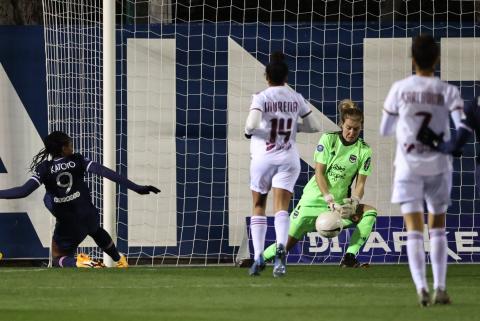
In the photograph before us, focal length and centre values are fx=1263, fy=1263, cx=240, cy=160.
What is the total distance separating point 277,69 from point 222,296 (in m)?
2.47

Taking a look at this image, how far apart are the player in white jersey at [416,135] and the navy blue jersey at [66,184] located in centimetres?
536

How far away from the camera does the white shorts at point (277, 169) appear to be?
36.2ft

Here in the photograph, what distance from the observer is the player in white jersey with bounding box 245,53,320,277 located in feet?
35.6

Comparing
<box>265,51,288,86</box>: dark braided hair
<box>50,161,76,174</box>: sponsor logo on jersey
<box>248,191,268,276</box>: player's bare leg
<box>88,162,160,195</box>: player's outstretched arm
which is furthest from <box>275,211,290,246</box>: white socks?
<box>50,161,76,174</box>: sponsor logo on jersey

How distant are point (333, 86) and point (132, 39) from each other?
238cm

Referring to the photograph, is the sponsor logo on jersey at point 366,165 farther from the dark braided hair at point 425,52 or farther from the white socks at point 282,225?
the dark braided hair at point 425,52

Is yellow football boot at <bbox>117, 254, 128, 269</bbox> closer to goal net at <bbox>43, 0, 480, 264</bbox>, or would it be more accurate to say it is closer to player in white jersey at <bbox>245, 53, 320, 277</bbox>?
goal net at <bbox>43, 0, 480, 264</bbox>

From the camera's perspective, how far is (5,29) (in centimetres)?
1452

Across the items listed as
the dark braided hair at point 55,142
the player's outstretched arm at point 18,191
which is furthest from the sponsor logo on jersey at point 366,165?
the player's outstretched arm at point 18,191

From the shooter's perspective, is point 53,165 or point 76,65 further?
point 76,65

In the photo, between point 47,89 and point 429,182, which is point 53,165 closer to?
point 47,89

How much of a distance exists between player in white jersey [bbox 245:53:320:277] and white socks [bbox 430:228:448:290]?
2634mm

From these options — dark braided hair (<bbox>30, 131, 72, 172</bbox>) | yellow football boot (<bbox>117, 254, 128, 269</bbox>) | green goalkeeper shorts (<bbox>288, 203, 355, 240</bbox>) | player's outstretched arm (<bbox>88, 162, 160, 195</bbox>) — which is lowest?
yellow football boot (<bbox>117, 254, 128, 269</bbox>)

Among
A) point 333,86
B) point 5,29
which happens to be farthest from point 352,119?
point 5,29
